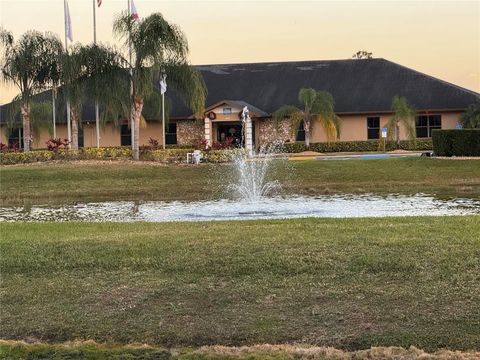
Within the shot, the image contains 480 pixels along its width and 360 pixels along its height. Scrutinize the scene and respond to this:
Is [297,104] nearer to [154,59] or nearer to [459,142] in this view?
[459,142]

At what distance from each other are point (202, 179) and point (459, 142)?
10711 millimetres

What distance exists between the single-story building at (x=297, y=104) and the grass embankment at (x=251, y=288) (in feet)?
98.2

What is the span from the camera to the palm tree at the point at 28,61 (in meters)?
27.0

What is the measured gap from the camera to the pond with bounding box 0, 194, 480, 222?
12.9 m

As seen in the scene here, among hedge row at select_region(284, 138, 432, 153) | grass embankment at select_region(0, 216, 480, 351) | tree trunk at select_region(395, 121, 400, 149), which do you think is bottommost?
grass embankment at select_region(0, 216, 480, 351)

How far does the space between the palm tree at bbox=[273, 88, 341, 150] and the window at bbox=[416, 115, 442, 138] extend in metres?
5.31

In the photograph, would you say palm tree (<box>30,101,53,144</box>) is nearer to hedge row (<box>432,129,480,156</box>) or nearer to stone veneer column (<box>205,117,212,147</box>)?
stone veneer column (<box>205,117,212,147</box>)

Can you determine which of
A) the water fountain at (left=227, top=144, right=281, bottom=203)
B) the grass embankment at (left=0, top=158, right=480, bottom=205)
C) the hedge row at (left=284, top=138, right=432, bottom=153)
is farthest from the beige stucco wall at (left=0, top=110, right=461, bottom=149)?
the grass embankment at (left=0, top=158, right=480, bottom=205)

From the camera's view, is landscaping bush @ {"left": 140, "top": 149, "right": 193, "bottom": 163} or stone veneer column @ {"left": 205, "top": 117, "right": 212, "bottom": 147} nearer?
landscaping bush @ {"left": 140, "top": 149, "right": 193, "bottom": 163}

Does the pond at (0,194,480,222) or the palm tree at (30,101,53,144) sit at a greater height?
the palm tree at (30,101,53,144)

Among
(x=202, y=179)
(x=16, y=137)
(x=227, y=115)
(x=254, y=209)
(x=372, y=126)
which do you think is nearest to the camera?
(x=254, y=209)

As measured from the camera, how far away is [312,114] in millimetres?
35938

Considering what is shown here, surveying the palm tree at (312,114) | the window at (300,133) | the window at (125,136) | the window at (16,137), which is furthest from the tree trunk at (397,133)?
the window at (16,137)

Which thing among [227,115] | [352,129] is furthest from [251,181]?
[352,129]
